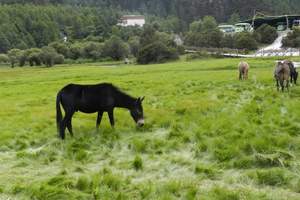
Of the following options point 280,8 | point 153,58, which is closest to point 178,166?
point 153,58

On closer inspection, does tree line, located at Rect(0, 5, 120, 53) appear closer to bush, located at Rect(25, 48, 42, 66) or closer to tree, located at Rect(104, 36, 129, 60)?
tree, located at Rect(104, 36, 129, 60)

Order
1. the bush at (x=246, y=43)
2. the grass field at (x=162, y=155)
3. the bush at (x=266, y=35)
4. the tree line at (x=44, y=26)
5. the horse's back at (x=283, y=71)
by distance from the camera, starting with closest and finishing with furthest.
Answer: the grass field at (x=162, y=155)
the horse's back at (x=283, y=71)
the bush at (x=246, y=43)
the bush at (x=266, y=35)
the tree line at (x=44, y=26)

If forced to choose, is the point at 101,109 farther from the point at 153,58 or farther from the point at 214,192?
the point at 153,58

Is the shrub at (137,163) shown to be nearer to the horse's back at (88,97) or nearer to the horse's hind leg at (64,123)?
the horse's hind leg at (64,123)

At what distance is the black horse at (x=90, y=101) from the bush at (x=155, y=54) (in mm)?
64840

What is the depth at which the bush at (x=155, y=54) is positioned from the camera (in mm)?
78500

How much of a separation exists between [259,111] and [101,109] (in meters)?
6.20

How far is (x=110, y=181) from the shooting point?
810 cm

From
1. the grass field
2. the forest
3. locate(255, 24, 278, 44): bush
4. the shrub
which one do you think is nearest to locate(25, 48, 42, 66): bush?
the forest

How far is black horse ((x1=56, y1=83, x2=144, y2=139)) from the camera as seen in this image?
42.0 ft

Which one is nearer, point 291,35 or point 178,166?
point 178,166

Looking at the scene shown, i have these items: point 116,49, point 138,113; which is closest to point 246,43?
point 116,49

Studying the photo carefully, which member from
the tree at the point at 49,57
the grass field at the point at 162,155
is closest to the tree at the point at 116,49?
the tree at the point at 49,57

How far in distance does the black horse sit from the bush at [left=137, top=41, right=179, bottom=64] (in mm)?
64840
